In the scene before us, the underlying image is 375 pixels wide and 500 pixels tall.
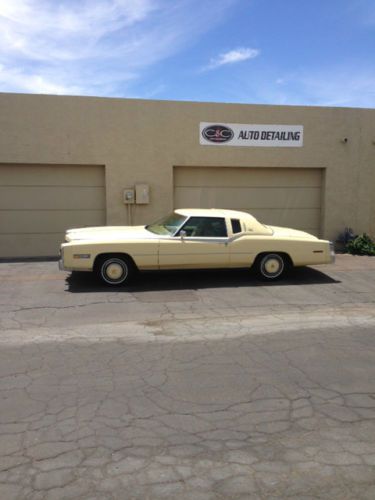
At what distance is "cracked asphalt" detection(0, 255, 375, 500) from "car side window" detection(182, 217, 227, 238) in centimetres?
149

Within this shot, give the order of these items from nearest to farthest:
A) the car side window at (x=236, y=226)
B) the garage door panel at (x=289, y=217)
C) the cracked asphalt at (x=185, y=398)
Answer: the cracked asphalt at (x=185, y=398) < the car side window at (x=236, y=226) < the garage door panel at (x=289, y=217)

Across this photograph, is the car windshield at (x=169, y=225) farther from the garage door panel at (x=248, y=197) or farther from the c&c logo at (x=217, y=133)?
the c&c logo at (x=217, y=133)

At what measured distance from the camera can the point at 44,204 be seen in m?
11.1

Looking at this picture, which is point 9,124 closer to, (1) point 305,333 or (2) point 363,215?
(1) point 305,333

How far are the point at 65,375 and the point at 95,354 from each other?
581 millimetres

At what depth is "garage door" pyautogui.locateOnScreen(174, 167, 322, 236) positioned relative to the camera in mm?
11789

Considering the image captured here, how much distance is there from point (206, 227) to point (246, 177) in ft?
14.7

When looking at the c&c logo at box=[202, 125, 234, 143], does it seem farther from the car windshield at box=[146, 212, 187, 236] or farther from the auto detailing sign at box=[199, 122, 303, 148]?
the car windshield at box=[146, 212, 187, 236]

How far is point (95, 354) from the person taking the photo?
15.2 ft

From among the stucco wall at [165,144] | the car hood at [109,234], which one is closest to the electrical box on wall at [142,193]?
the stucco wall at [165,144]

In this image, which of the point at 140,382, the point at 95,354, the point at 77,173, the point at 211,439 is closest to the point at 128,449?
the point at 211,439

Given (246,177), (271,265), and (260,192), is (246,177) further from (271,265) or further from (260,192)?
(271,265)

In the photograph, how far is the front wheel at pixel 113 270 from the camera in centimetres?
761

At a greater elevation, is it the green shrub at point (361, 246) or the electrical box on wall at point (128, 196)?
the electrical box on wall at point (128, 196)
